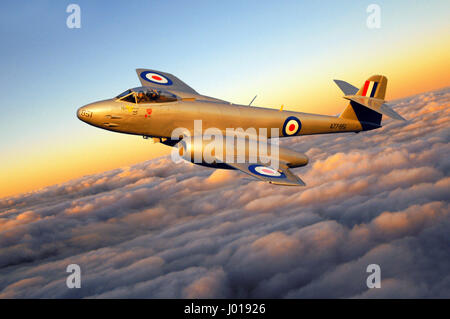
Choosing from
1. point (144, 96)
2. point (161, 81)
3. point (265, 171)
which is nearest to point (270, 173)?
point (265, 171)

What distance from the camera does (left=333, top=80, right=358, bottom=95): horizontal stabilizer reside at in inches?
687

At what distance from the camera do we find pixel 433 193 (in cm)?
7088

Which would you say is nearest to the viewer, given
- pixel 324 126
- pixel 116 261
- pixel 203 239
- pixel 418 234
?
pixel 324 126

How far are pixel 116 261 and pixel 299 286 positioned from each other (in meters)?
63.7

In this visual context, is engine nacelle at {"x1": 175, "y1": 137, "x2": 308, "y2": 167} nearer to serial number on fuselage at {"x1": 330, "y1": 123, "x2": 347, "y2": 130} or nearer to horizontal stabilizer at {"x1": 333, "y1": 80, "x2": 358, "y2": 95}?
serial number on fuselage at {"x1": 330, "y1": 123, "x2": 347, "y2": 130}

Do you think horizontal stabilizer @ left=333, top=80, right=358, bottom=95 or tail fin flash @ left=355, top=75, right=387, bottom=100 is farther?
horizontal stabilizer @ left=333, top=80, right=358, bottom=95

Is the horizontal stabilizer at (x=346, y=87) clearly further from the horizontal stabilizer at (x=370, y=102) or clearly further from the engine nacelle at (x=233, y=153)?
the engine nacelle at (x=233, y=153)

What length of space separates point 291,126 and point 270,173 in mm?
7045

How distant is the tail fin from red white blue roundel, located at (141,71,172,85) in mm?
13811

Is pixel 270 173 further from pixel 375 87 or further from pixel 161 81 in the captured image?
pixel 375 87

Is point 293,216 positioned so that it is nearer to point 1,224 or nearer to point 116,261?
point 116,261

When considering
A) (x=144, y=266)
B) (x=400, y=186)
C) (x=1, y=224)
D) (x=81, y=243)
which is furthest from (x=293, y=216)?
(x=1, y=224)

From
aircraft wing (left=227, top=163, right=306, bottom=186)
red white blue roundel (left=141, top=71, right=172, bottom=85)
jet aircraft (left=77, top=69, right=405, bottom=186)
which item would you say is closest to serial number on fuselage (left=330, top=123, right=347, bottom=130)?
jet aircraft (left=77, top=69, right=405, bottom=186)

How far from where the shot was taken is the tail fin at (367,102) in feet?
53.5
